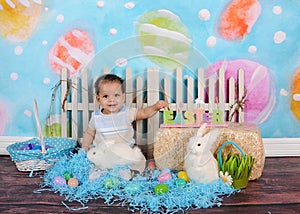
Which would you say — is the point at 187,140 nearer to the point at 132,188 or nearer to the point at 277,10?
the point at 132,188

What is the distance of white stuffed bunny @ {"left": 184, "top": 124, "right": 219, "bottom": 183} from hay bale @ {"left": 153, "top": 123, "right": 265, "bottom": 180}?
0.09 m

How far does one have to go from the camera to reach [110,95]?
6.28 feet

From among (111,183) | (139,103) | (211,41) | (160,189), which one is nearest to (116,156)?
(111,183)

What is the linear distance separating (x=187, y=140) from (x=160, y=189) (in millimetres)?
286

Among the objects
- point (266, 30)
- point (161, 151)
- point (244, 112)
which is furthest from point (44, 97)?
point (266, 30)

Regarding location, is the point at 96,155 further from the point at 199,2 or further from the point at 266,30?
the point at 266,30

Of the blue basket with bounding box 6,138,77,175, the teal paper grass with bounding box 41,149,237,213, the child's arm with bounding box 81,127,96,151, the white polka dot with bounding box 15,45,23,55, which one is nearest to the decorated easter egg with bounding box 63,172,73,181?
the teal paper grass with bounding box 41,149,237,213

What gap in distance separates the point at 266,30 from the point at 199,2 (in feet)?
1.14

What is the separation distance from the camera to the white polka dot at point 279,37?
205 centimetres

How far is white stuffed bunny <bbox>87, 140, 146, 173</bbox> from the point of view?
1.75 m

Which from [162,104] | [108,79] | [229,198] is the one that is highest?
[108,79]

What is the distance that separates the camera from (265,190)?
64.2 inches

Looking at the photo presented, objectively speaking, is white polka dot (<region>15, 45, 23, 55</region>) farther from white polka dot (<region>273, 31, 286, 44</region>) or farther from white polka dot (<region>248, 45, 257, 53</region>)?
white polka dot (<region>273, 31, 286, 44</region>)

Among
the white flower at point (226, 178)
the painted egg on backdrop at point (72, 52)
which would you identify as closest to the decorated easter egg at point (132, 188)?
the white flower at point (226, 178)
